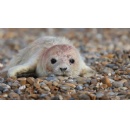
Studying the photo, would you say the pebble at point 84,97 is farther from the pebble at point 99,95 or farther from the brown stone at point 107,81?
the brown stone at point 107,81

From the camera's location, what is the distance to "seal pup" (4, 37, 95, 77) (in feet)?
27.0

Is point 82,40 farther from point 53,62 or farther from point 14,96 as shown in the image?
point 14,96

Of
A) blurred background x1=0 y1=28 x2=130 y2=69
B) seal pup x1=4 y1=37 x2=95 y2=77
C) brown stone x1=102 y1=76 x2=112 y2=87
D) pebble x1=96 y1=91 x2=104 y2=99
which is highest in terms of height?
blurred background x1=0 y1=28 x2=130 y2=69

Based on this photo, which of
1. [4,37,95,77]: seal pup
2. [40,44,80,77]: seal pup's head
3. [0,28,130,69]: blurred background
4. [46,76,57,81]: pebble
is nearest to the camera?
[46,76,57,81]: pebble

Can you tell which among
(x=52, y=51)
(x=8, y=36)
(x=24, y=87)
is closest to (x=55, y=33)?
(x=8, y=36)

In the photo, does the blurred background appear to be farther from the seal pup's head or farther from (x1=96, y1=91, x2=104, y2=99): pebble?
(x1=96, y1=91, x2=104, y2=99): pebble

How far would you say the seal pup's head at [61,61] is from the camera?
8117 mm

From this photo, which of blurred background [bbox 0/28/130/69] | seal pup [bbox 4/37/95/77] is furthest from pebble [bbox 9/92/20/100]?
blurred background [bbox 0/28/130/69]

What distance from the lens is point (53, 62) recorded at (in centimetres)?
828

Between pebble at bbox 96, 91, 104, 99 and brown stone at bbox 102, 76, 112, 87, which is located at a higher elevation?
brown stone at bbox 102, 76, 112, 87

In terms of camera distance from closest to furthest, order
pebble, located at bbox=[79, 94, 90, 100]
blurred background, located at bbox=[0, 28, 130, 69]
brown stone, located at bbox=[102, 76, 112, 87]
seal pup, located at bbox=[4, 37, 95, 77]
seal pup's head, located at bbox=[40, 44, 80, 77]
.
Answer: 1. pebble, located at bbox=[79, 94, 90, 100]
2. brown stone, located at bbox=[102, 76, 112, 87]
3. seal pup's head, located at bbox=[40, 44, 80, 77]
4. seal pup, located at bbox=[4, 37, 95, 77]
5. blurred background, located at bbox=[0, 28, 130, 69]

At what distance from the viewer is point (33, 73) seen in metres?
8.85

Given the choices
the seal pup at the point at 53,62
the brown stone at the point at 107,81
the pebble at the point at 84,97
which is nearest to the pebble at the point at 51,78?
the seal pup at the point at 53,62

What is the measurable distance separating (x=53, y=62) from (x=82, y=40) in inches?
243
